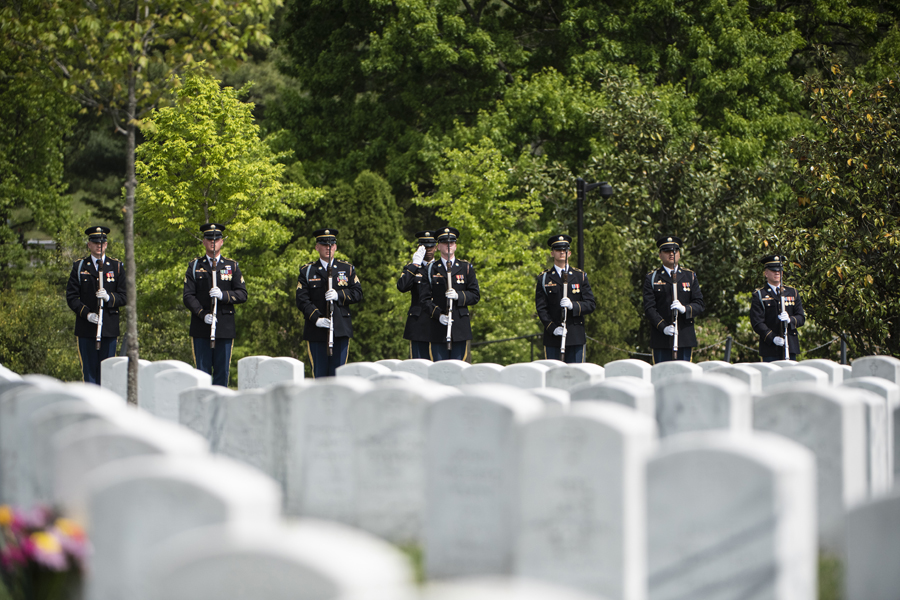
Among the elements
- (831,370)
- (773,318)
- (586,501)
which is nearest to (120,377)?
(586,501)

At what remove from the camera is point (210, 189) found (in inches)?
647

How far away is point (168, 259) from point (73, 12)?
30.2 feet

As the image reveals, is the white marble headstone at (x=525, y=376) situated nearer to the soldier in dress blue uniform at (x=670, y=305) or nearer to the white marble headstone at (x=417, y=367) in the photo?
the white marble headstone at (x=417, y=367)

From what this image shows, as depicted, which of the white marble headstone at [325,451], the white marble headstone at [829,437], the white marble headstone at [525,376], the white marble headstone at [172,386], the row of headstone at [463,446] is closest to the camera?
the row of headstone at [463,446]

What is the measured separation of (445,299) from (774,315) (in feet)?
13.2

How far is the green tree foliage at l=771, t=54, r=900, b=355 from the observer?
41.3ft

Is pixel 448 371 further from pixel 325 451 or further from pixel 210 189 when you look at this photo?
pixel 210 189

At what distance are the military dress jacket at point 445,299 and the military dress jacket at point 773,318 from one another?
348 centimetres

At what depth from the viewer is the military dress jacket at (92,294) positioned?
427 inches

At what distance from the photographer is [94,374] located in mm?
10984

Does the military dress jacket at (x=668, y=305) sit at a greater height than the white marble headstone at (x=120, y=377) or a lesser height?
greater

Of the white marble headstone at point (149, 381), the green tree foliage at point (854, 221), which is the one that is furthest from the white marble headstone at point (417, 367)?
the green tree foliage at point (854, 221)

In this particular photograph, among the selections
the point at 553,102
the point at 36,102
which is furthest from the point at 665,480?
the point at 36,102

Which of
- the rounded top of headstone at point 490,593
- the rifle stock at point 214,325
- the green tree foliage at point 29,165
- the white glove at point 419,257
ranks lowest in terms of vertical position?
the rounded top of headstone at point 490,593
